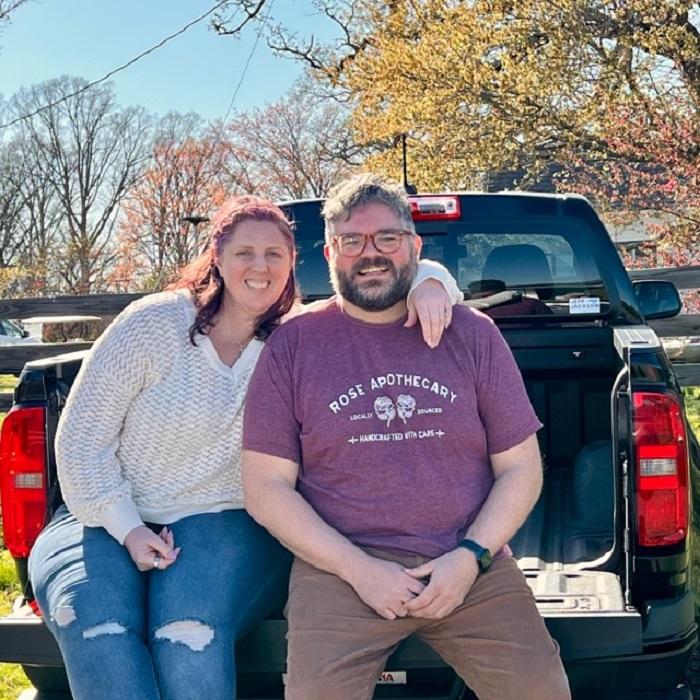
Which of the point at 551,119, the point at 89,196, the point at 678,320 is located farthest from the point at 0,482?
the point at 89,196

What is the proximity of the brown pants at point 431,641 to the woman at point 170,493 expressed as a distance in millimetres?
193

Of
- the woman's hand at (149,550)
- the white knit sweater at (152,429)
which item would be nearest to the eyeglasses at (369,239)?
the white knit sweater at (152,429)

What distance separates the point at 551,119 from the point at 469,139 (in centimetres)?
121

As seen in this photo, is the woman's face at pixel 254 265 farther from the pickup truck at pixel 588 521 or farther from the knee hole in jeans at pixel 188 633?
the knee hole in jeans at pixel 188 633

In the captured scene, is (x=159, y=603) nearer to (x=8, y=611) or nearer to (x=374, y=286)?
(x=374, y=286)

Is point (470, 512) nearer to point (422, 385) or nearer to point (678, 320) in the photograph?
point (422, 385)

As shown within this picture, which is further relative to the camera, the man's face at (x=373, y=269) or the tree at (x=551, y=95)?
the tree at (x=551, y=95)

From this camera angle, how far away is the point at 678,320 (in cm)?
916

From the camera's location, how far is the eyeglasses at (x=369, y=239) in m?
2.62

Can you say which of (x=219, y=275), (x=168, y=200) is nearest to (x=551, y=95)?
(x=219, y=275)

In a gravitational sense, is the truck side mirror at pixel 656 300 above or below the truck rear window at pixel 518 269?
below

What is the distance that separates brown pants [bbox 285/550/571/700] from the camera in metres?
2.24

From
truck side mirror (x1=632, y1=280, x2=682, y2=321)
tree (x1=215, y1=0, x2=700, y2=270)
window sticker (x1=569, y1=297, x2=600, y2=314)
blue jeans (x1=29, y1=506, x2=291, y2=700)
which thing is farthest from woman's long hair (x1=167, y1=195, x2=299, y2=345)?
tree (x1=215, y1=0, x2=700, y2=270)

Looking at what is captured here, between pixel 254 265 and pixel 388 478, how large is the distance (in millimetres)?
761
